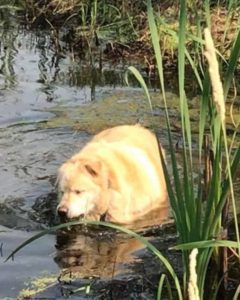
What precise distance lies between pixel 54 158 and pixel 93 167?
1.55 meters

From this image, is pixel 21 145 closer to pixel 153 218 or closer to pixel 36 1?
pixel 153 218

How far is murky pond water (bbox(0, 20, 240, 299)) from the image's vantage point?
4699 millimetres

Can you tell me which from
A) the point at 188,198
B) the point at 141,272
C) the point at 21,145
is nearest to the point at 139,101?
the point at 21,145

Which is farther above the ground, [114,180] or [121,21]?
[121,21]

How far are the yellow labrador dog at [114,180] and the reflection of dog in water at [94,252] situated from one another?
0.87 feet

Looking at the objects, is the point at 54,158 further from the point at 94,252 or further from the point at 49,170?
the point at 94,252

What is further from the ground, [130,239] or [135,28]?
[135,28]

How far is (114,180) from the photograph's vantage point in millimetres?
6195

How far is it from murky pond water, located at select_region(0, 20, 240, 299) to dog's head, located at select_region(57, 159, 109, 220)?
0.20m

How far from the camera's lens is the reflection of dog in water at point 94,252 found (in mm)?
4969

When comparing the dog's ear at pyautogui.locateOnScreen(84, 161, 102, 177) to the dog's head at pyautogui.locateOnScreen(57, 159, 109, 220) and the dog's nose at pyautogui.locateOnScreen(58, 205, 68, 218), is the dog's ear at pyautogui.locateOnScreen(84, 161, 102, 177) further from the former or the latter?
the dog's nose at pyautogui.locateOnScreen(58, 205, 68, 218)

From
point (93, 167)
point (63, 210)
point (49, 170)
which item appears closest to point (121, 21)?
point (49, 170)

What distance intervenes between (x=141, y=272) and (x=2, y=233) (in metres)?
1.30

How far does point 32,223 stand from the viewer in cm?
605
